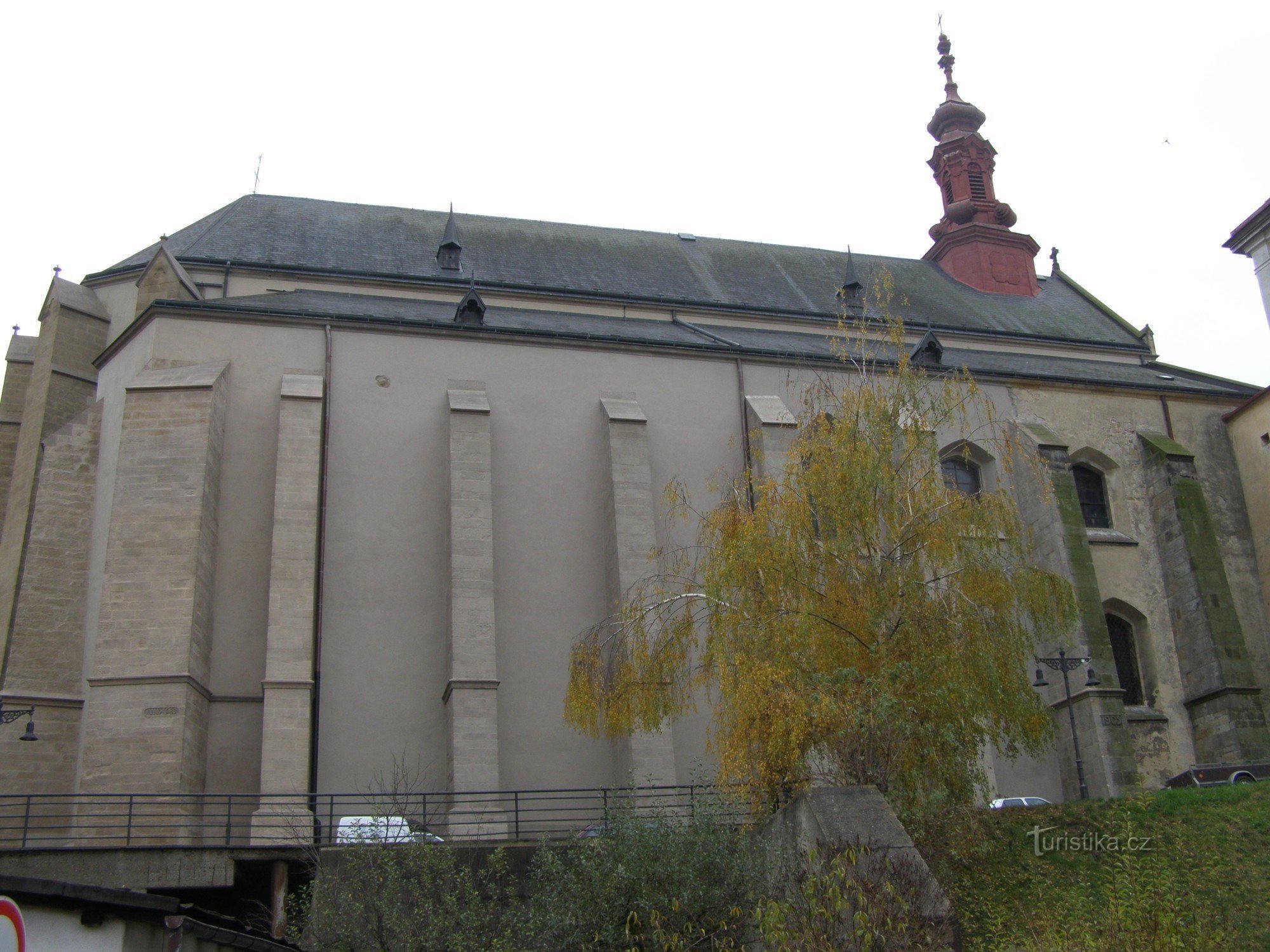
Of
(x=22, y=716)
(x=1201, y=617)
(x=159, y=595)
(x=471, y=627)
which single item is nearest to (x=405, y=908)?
(x=471, y=627)

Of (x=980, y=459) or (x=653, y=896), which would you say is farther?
(x=980, y=459)

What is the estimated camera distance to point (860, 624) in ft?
44.7

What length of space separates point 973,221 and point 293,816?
87.8 ft

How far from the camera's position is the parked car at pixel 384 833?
12.7 m

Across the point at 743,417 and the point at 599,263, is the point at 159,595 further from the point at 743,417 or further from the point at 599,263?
the point at 599,263

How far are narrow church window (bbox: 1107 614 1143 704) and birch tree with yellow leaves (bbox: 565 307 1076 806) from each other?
27.7 feet

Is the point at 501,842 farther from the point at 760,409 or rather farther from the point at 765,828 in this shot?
the point at 760,409

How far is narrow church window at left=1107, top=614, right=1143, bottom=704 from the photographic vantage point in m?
23.1

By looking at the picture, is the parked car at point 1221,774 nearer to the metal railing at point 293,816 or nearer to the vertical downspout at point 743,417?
the metal railing at point 293,816

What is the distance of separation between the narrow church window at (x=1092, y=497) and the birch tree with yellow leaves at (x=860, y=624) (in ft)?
31.1

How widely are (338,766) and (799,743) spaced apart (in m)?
8.37

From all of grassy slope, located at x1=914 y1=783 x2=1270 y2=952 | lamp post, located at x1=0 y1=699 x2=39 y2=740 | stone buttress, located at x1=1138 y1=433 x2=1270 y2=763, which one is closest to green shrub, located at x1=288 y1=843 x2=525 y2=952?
grassy slope, located at x1=914 y1=783 x2=1270 y2=952

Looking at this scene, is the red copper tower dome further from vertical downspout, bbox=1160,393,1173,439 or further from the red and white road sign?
the red and white road sign

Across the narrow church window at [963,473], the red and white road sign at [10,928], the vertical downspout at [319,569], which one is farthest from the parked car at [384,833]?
the narrow church window at [963,473]
